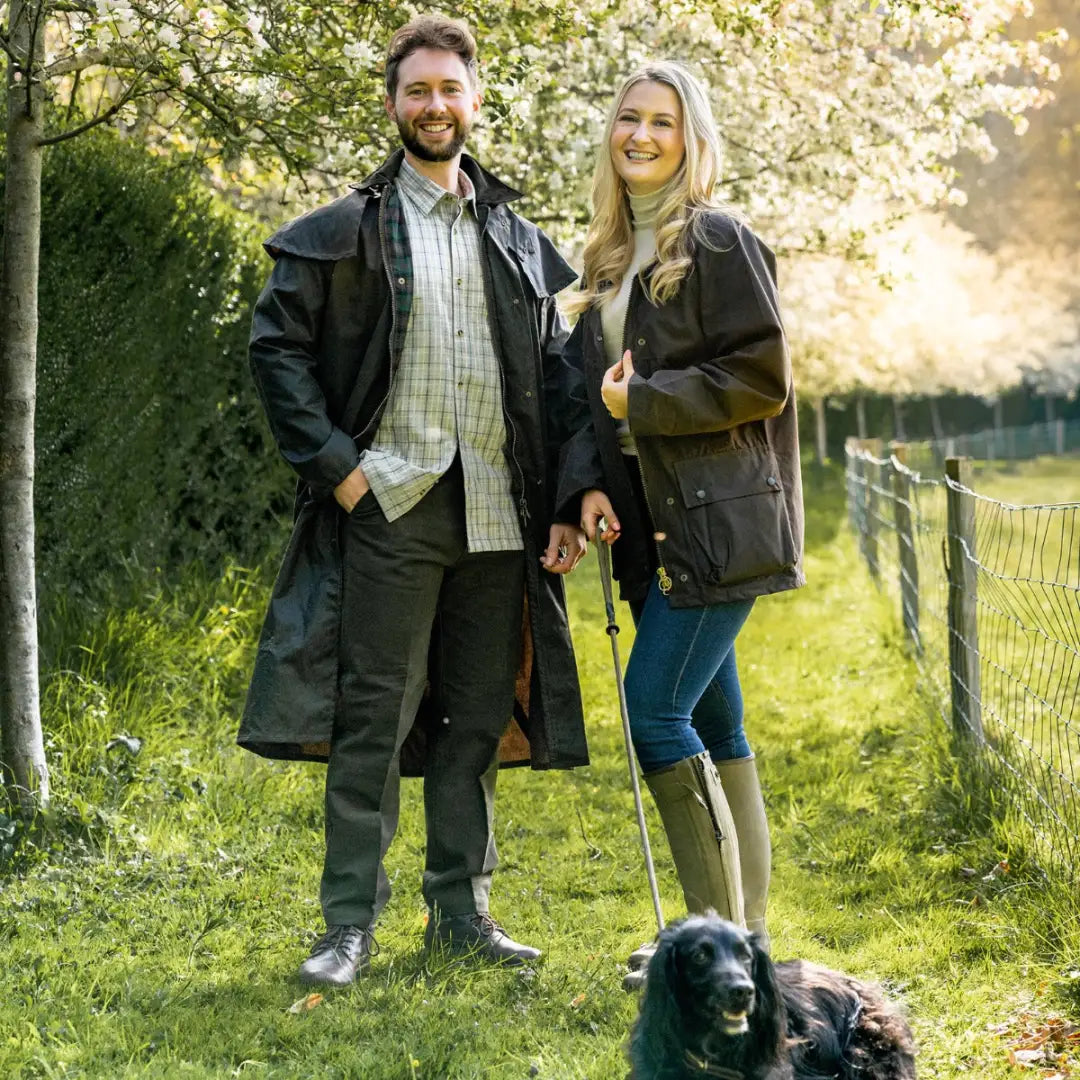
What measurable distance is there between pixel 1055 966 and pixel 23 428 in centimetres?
364

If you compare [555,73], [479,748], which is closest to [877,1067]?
[479,748]

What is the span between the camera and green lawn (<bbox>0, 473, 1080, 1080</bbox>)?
3.50 metres

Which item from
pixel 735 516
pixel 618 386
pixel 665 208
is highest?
pixel 665 208

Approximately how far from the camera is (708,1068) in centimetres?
271

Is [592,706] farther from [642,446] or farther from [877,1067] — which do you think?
[877,1067]

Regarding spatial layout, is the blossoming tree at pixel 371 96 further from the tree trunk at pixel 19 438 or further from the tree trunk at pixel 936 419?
the tree trunk at pixel 936 419

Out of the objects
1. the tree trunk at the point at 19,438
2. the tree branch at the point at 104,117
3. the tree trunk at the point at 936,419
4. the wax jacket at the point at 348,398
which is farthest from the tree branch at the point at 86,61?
the tree trunk at the point at 936,419

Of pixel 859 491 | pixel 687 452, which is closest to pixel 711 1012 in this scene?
pixel 687 452

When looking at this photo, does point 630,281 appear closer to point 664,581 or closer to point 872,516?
point 664,581

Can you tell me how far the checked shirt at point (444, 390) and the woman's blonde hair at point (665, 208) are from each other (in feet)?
1.08

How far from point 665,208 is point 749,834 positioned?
5.51 feet

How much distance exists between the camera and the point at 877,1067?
3068 mm

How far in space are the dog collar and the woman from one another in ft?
2.78

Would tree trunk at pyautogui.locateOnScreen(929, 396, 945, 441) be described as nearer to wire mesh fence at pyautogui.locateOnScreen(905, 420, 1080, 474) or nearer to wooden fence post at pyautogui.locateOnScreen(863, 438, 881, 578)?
wire mesh fence at pyautogui.locateOnScreen(905, 420, 1080, 474)
